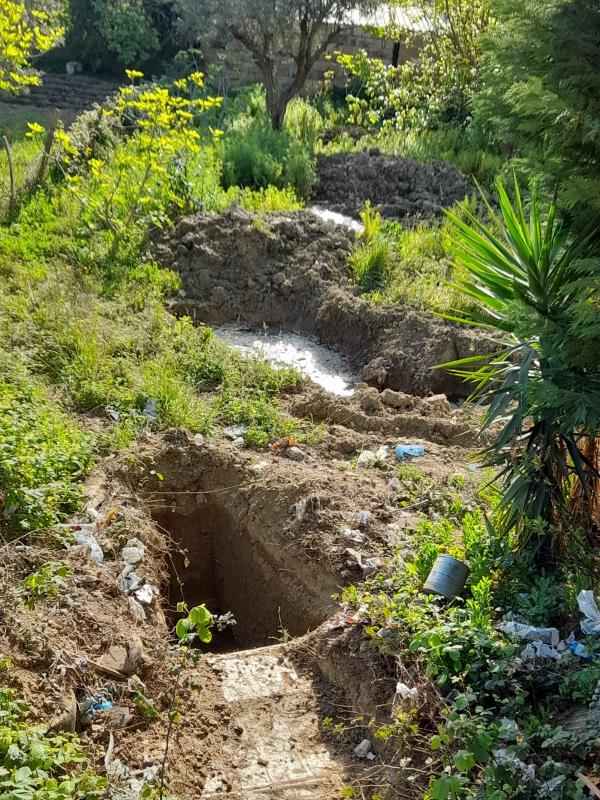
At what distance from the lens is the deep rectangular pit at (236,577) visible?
497cm

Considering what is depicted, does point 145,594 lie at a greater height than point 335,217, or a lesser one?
lesser

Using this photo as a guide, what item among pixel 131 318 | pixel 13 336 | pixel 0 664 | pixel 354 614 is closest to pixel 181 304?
pixel 131 318

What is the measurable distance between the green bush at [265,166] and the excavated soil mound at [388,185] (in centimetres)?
37

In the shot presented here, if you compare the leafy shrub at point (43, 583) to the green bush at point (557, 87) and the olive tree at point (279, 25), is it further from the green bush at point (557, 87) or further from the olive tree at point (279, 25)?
the olive tree at point (279, 25)

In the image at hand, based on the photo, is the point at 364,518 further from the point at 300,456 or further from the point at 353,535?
the point at 300,456

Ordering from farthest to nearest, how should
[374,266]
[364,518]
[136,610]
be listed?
[374,266] → [364,518] → [136,610]

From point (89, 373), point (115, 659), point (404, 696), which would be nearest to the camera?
point (404, 696)

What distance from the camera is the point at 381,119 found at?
14.1 m

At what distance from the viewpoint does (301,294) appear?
841cm

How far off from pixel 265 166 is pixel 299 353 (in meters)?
3.61

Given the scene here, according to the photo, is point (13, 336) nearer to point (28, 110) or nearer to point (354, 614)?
point (354, 614)

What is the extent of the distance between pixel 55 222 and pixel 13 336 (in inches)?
103

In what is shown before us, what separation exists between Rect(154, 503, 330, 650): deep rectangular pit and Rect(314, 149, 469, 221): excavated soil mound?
5766mm

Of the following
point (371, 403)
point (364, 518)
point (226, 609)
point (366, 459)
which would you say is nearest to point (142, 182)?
point (371, 403)
